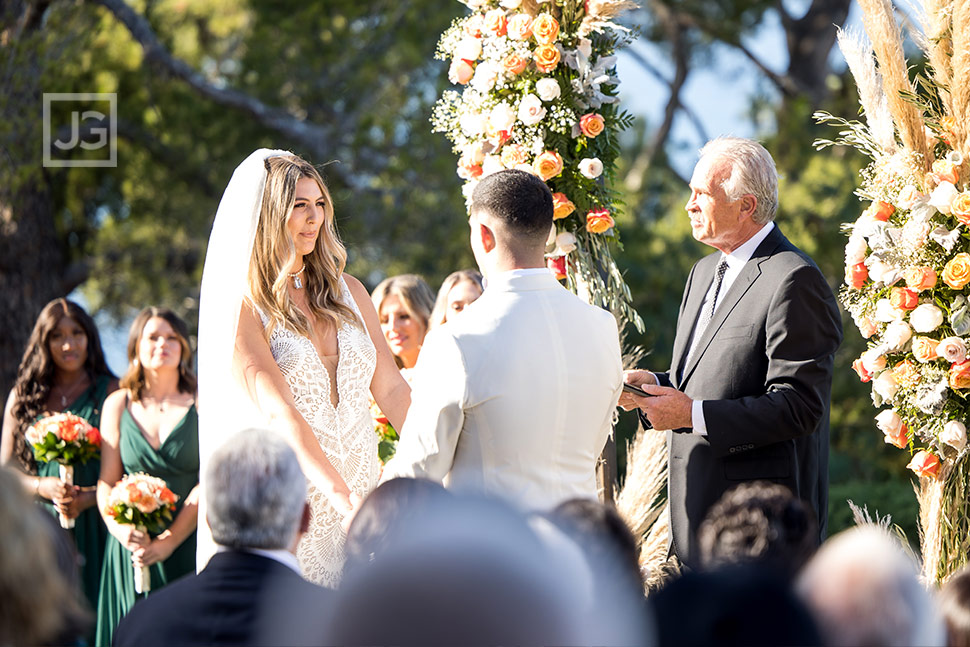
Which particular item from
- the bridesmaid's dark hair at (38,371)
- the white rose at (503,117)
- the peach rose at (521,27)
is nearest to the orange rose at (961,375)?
the white rose at (503,117)

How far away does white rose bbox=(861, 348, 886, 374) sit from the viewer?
4.11 m

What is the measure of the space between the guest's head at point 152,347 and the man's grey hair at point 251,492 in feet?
12.3

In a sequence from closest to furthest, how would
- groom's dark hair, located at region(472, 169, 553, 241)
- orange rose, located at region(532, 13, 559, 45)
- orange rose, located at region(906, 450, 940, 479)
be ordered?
groom's dark hair, located at region(472, 169, 553, 241) → orange rose, located at region(906, 450, 940, 479) → orange rose, located at region(532, 13, 559, 45)

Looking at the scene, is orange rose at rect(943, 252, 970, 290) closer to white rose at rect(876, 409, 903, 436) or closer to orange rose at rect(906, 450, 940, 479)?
white rose at rect(876, 409, 903, 436)

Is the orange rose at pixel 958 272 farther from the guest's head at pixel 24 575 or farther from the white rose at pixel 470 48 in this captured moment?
the guest's head at pixel 24 575

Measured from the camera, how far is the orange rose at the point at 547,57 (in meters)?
4.50

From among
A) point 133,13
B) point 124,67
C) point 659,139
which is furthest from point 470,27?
point 659,139

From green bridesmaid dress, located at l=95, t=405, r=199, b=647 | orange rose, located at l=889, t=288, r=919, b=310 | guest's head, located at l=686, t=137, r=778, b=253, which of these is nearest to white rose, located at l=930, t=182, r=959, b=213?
orange rose, located at l=889, t=288, r=919, b=310

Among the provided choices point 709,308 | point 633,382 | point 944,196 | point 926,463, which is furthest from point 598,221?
point 926,463

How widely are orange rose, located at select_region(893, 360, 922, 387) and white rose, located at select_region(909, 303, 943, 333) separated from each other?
0.54 ft

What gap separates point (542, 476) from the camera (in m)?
3.09

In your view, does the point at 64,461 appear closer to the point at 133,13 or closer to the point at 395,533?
the point at 395,533

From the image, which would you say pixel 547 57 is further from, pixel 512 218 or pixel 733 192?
pixel 512 218

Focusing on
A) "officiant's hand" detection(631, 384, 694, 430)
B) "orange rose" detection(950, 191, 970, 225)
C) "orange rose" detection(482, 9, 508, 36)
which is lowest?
"officiant's hand" detection(631, 384, 694, 430)
